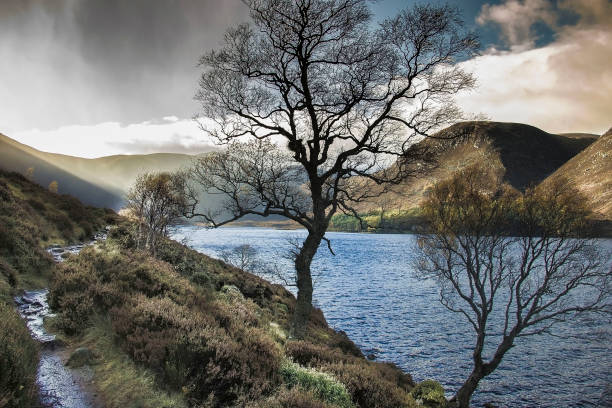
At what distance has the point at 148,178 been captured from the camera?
21.8 m

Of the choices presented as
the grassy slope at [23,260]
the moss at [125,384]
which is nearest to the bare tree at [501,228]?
the moss at [125,384]

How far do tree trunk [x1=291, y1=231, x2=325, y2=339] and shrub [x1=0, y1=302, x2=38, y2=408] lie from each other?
29.4 feet

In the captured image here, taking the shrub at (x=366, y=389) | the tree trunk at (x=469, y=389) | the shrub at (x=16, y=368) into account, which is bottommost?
the tree trunk at (x=469, y=389)

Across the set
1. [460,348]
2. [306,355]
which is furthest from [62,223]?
[460,348]

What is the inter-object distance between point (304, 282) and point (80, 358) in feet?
27.6

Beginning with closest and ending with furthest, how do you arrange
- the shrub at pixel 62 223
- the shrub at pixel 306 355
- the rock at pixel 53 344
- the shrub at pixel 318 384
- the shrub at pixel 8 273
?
the shrub at pixel 318 384 → the rock at pixel 53 344 → the shrub at pixel 306 355 → the shrub at pixel 8 273 → the shrub at pixel 62 223

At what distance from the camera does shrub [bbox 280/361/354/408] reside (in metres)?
6.19

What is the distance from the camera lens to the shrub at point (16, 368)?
4.24m

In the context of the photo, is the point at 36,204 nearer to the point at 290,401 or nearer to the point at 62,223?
the point at 62,223

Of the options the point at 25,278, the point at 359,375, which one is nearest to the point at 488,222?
the point at 359,375

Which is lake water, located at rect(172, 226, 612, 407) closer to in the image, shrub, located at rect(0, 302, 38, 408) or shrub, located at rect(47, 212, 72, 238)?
shrub, located at rect(47, 212, 72, 238)

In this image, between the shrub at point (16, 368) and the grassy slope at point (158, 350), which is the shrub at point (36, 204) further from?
A: the shrub at point (16, 368)

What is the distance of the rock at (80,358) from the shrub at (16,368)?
0.61 metres

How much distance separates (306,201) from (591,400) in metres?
18.8
